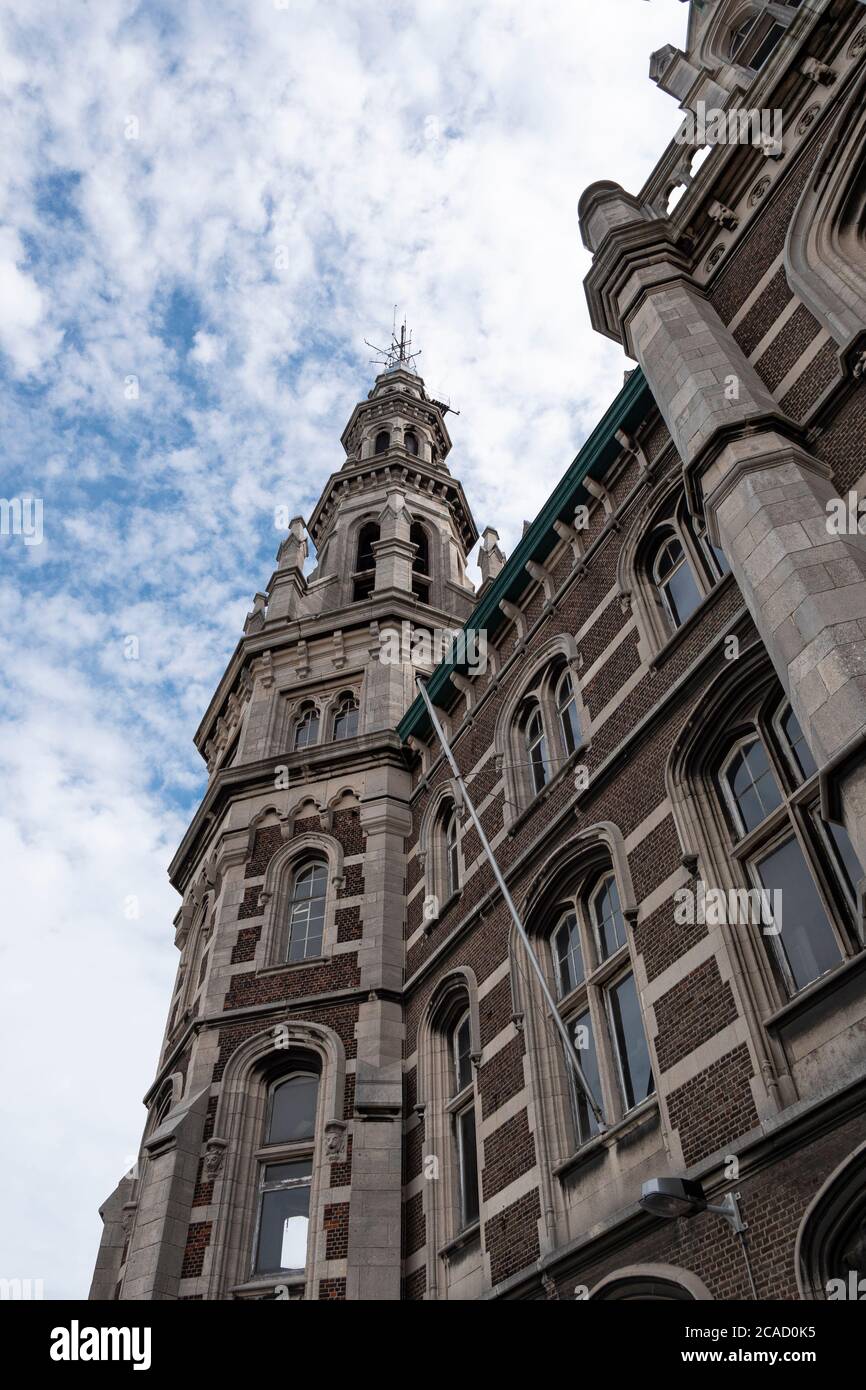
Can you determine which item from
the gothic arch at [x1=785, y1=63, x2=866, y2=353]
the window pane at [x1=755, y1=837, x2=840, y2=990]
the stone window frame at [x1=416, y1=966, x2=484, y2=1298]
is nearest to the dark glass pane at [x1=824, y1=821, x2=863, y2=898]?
the window pane at [x1=755, y1=837, x2=840, y2=990]

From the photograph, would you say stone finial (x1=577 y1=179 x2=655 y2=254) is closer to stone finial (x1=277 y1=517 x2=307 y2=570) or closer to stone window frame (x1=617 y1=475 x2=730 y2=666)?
stone window frame (x1=617 y1=475 x2=730 y2=666)

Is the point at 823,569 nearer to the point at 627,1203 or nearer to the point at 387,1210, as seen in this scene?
the point at 627,1203

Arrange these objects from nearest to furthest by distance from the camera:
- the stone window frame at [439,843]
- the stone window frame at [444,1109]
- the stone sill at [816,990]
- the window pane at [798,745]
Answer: the stone sill at [816,990] < the window pane at [798,745] < the stone window frame at [444,1109] < the stone window frame at [439,843]

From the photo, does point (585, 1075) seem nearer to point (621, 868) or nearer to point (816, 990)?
point (621, 868)

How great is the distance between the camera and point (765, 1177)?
8.80m

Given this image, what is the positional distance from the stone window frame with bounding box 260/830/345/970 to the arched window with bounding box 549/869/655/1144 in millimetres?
5739

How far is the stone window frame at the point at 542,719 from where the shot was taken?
15633 millimetres

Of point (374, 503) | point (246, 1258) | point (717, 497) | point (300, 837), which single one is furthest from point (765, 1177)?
point (374, 503)

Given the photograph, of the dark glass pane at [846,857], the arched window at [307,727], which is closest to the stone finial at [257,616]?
the arched window at [307,727]

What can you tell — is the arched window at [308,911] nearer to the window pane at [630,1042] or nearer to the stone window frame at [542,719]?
the stone window frame at [542,719]

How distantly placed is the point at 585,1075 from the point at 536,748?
18.4 ft

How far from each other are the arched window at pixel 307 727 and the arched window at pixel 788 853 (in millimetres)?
12671

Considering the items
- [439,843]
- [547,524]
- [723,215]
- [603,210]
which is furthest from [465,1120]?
[603,210]
